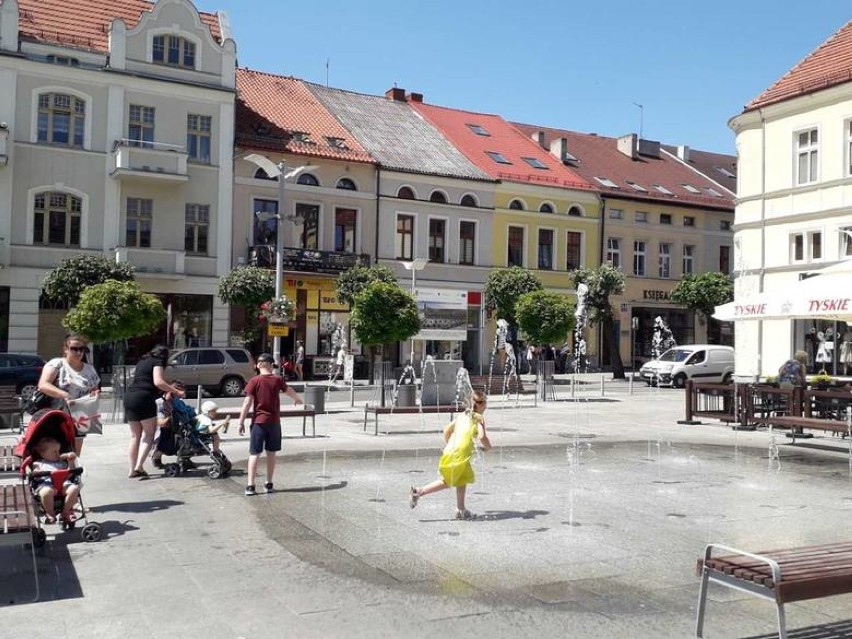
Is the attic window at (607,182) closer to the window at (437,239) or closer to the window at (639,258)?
the window at (639,258)

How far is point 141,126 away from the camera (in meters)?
31.3

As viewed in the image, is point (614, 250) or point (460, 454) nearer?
point (460, 454)

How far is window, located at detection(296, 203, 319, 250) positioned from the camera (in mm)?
35312

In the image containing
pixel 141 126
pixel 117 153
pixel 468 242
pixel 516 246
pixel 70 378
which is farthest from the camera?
pixel 516 246

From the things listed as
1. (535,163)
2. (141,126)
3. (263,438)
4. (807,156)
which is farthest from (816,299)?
(535,163)

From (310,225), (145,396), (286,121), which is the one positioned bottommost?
(145,396)

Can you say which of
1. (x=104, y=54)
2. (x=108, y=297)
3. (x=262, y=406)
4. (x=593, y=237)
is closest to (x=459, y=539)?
(x=262, y=406)

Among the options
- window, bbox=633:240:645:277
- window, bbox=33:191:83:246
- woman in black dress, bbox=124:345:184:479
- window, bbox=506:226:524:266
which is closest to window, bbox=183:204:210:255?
window, bbox=33:191:83:246

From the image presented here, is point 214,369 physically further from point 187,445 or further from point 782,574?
point 782,574

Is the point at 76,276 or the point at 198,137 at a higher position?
the point at 198,137

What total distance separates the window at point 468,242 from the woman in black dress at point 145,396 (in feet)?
97.1

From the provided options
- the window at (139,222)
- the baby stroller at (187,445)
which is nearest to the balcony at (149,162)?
the window at (139,222)

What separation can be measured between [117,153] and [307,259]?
8.10 metres

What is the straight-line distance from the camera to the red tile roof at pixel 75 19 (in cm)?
3023
